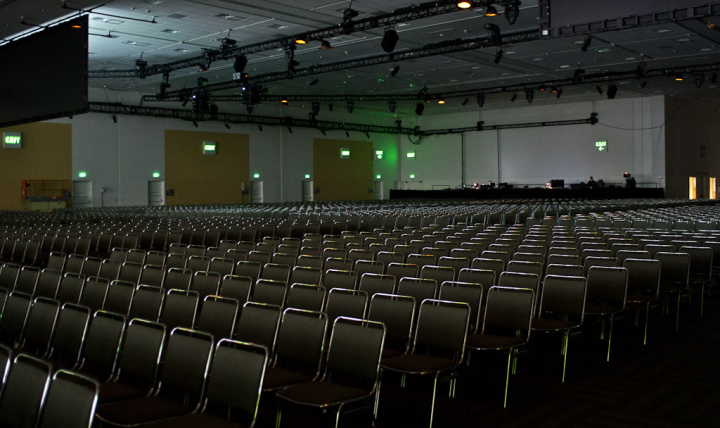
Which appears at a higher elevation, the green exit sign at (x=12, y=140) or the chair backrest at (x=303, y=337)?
the green exit sign at (x=12, y=140)

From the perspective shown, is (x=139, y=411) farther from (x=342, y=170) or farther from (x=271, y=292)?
(x=342, y=170)

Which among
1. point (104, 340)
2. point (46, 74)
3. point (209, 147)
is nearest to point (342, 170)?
point (209, 147)

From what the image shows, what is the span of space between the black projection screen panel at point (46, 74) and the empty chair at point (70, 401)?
35.9 feet

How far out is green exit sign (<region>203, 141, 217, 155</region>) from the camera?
34438 millimetres

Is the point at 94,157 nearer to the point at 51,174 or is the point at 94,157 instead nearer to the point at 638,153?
the point at 51,174

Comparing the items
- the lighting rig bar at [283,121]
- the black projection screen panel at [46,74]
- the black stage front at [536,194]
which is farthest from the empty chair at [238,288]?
the black stage front at [536,194]

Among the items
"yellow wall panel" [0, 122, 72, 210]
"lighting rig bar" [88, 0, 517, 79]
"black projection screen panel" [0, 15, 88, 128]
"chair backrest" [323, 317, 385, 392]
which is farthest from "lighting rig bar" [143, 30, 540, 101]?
"chair backrest" [323, 317, 385, 392]

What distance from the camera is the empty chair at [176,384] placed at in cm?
325

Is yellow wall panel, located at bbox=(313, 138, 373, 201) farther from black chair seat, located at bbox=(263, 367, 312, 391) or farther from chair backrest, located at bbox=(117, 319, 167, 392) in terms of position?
chair backrest, located at bbox=(117, 319, 167, 392)

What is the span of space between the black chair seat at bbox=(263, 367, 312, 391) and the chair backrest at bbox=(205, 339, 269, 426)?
41 centimetres

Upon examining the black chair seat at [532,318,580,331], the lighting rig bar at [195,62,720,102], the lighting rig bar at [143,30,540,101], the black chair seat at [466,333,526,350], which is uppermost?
the lighting rig bar at [195,62,720,102]

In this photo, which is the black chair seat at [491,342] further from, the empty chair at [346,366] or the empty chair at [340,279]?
the empty chair at [340,279]

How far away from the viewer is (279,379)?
390 cm

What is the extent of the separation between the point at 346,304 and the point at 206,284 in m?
1.92
